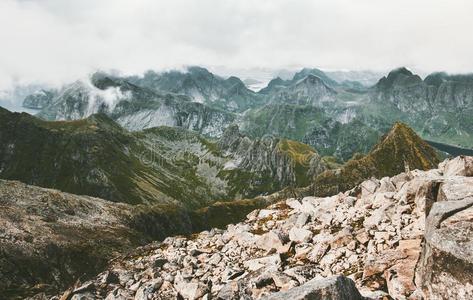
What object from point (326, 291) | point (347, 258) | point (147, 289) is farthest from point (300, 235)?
point (326, 291)

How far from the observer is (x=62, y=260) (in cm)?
12675

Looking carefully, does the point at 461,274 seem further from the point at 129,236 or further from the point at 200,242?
the point at 129,236

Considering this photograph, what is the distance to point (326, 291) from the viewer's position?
21078mm

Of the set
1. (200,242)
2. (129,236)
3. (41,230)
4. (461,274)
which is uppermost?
(461,274)

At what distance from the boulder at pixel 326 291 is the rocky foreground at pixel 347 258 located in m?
0.05

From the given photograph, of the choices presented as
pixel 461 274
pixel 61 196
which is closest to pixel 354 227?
pixel 461 274

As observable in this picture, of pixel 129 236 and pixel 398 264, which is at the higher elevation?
pixel 398 264

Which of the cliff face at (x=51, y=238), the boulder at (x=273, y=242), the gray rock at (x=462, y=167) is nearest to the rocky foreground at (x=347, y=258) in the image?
the gray rock at (x=462, y=167)

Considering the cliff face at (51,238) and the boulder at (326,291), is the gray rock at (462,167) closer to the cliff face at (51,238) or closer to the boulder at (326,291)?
the boulder at (326,291)

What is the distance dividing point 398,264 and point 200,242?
36.1 meters

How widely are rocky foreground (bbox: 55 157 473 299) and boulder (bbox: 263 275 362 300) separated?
50mm

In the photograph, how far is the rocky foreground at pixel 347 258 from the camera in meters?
21.6

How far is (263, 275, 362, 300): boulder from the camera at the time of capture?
827 inches

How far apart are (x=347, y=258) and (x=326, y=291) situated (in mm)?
11201
